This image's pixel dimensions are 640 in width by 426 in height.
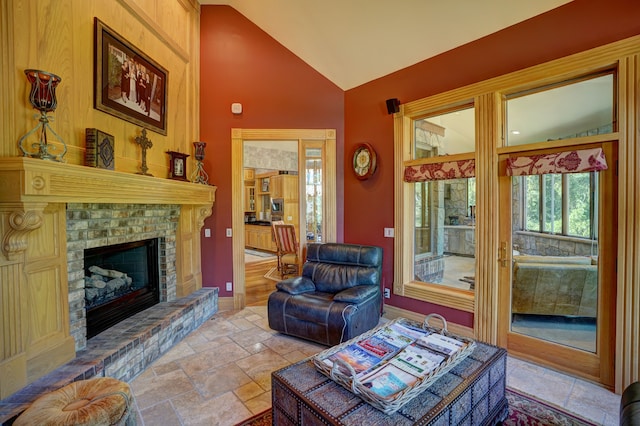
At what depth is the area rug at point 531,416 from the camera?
1973 mm

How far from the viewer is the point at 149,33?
313cm

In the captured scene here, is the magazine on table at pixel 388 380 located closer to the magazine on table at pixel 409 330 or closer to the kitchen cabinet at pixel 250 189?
the magazine on table at pixel 409 330

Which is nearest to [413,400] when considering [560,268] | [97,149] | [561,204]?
[560,268]

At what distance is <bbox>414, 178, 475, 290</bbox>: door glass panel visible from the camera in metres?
3.51

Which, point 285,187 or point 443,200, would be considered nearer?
point 443,200

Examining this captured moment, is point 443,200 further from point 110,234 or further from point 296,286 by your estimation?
point 110,234

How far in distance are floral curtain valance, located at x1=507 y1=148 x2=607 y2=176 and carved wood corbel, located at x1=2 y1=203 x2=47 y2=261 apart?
3.84 metres

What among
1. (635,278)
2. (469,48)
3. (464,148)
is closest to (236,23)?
(469,48)

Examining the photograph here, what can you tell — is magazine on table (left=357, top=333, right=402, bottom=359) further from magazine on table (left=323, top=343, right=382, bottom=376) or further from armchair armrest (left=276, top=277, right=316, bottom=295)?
armchair armrest (left=276, top=277, right=316, bottom=295)

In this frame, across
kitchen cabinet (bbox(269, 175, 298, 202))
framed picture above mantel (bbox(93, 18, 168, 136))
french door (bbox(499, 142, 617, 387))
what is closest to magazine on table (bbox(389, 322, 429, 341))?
french door (bbox(499, 142, 617, 387))

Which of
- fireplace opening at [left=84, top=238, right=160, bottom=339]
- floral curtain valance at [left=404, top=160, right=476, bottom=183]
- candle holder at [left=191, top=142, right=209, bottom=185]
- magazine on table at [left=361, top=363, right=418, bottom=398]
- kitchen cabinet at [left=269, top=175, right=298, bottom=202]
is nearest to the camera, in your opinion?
magazine on table at [left=361, top=363, right=418, bottom=398]

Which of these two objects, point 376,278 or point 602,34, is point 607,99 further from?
point 376,278

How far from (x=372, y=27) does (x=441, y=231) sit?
104 inches

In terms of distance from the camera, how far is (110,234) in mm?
2742
